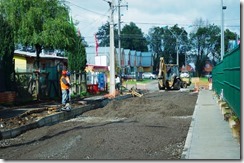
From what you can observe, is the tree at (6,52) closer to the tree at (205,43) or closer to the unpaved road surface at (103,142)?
the unpaved road surface at (103,142)

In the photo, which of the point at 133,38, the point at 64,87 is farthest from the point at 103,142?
the point at 133,38

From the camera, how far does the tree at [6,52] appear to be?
2430cm

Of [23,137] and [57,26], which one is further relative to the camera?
[57,26]

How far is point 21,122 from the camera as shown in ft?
49.3

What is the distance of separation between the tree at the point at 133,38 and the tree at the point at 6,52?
3366 inches

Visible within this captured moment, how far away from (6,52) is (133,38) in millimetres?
99284

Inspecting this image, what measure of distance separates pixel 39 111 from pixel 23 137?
5.35 metres

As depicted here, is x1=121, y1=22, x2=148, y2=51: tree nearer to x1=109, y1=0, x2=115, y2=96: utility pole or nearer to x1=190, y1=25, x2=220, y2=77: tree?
x1=190, y1=25, x2=220, y2=77: tree

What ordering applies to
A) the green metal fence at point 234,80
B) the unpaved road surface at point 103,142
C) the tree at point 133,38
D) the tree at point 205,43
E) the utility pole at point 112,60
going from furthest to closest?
the tree at point 133,38
the tree at point 205,43
the utility pole at point 112,60
the green metal fence at point 234,80
the unpaved road surface at point 103,142

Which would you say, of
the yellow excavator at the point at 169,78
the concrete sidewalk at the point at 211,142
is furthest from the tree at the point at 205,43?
the concrete sidewalk at the point at 211,142

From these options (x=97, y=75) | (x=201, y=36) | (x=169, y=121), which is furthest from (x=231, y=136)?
(x=201, y=36)

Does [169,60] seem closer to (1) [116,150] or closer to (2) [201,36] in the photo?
(2) [201,36]

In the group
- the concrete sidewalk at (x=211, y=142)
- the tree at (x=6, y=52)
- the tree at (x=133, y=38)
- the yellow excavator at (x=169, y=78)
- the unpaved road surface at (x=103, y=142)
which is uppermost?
the tree at (x=133, y=38)

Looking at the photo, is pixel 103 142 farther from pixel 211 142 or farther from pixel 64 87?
pixel 64 87
